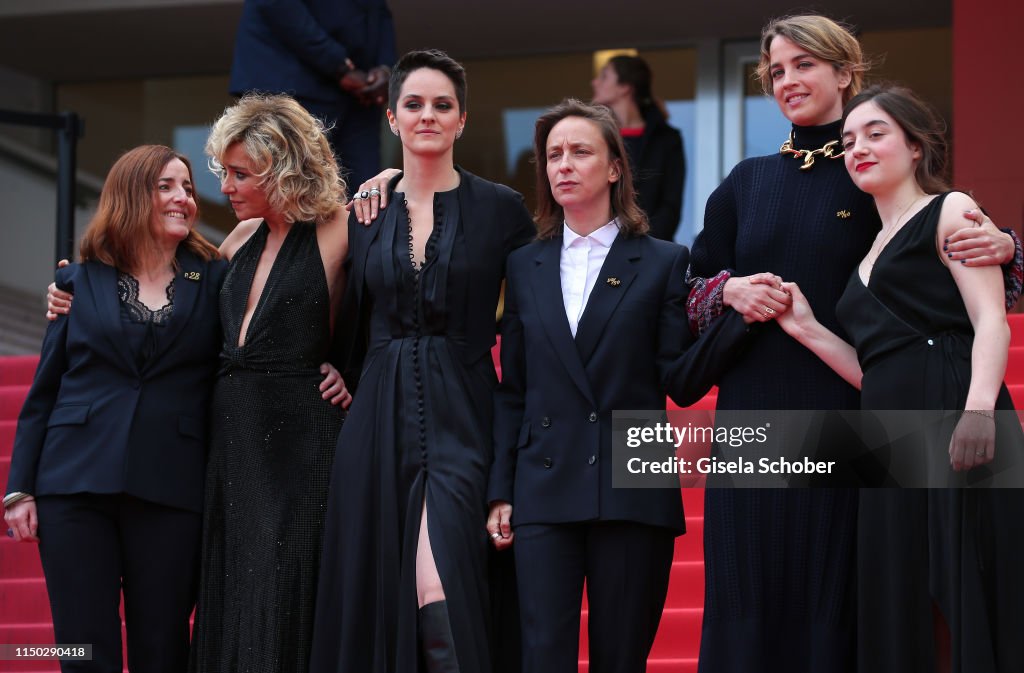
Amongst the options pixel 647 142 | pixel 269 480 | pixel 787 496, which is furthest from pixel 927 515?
pixel 647 142

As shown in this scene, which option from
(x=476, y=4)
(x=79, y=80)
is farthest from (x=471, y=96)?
(x=79, y=80)

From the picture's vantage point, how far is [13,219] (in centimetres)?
1207

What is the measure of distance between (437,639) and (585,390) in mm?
825

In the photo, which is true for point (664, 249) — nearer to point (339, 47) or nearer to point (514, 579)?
point (514, 579)

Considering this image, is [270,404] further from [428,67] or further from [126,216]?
[428,67]

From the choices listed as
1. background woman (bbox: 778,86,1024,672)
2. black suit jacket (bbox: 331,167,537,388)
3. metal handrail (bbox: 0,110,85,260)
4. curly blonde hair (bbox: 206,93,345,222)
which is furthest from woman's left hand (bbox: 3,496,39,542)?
metal handrail (bbox: 0,110,85,260)

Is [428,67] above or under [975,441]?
above

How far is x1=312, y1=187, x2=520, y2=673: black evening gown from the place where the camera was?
14.8 feet

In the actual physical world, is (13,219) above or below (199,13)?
below

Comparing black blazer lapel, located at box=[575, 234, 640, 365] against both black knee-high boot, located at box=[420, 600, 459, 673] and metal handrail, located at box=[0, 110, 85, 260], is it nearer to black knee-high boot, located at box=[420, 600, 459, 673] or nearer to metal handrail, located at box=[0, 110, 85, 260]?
black knee-high boot, located at box=[420, 600, 459, 673]

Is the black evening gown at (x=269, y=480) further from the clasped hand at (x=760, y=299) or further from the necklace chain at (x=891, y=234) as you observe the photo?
the necklace chain at (x=891, y=234)

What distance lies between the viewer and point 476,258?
4855 millimetres

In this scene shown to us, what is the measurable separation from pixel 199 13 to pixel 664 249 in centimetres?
715

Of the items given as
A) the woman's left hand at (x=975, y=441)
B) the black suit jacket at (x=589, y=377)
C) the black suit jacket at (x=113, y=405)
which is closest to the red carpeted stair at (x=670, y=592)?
the black suit jacket at (x=113, y=405)
